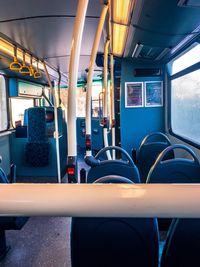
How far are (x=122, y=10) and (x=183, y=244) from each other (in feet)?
5.95

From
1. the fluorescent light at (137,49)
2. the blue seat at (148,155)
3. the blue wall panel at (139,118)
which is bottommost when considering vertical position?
the blue seat at (148,155)

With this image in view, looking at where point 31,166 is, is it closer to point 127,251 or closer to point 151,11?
point 151,11

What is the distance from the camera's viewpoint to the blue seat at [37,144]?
14.8ft

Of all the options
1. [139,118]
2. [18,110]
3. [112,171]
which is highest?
[18,110]

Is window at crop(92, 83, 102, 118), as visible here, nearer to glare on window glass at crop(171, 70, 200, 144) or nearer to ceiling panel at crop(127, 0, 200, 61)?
glare on window glass at crop(171, 70, 200, 144)

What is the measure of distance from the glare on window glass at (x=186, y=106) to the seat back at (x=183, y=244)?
2.36m

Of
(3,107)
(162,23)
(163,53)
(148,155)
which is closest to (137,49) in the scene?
(163,53)

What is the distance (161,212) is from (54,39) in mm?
2962

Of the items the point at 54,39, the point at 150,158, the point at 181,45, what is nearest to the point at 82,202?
the point at 150,158

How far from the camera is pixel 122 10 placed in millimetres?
2061

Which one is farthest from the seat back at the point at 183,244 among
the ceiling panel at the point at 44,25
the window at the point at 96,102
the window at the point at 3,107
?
the window at the point at 96,102

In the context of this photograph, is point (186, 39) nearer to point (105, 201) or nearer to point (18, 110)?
point (105, 201)

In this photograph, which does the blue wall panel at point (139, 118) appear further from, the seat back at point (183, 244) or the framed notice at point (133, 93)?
the seat back at point (183, 244)

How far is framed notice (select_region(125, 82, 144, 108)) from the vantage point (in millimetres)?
4488
